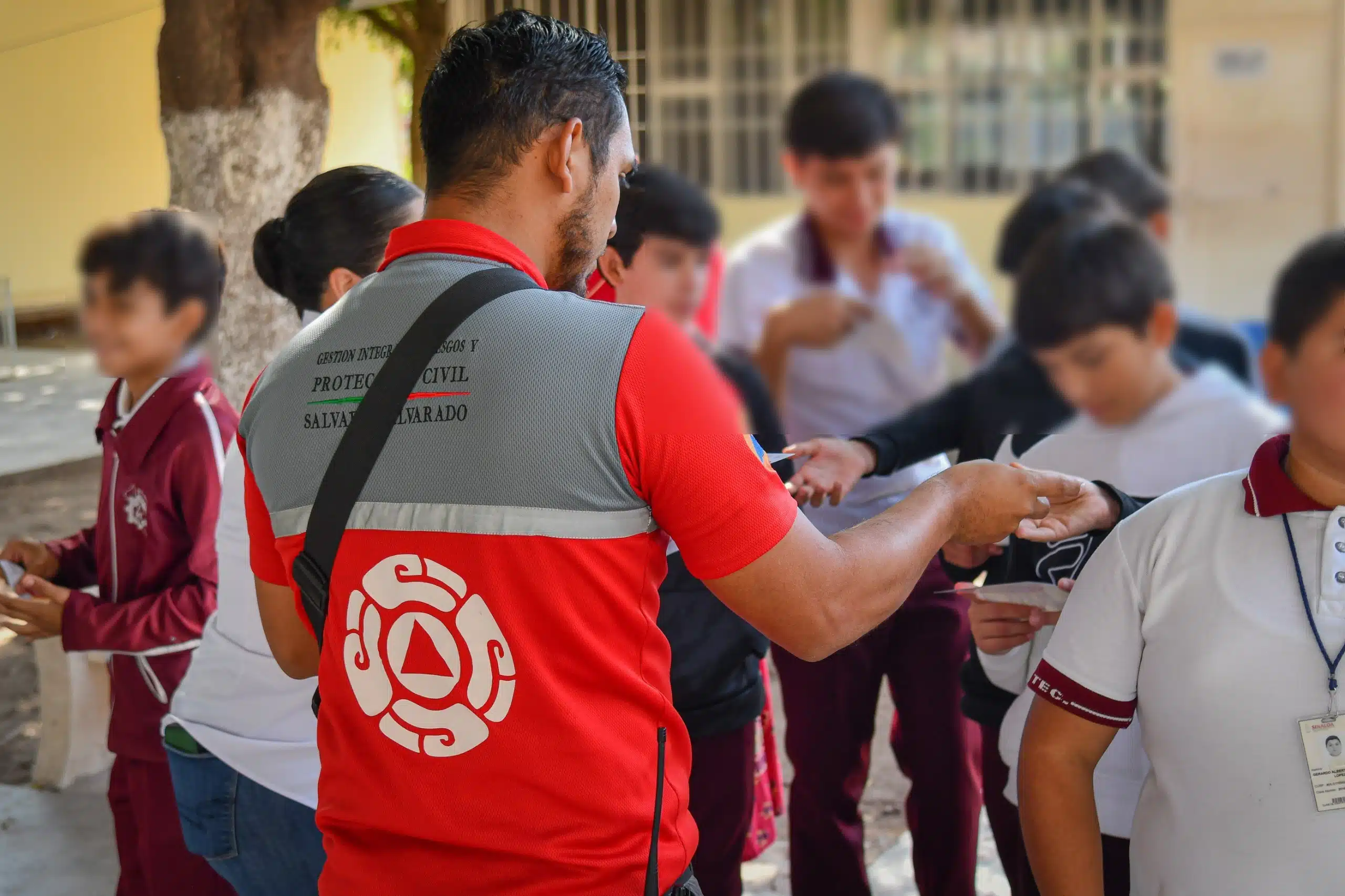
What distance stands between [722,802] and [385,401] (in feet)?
4.56

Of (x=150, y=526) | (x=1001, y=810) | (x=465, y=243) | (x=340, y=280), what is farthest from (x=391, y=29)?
(x=1001, y=810)

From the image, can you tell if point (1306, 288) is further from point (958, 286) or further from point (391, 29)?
point (391, 29)

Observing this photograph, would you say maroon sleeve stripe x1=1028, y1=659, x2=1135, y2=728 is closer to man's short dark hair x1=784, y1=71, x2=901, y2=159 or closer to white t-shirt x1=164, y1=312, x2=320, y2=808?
man's short dark hair x1=784, y1=71, x2=901, y2=159

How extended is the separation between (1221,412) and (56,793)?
12.5 ft

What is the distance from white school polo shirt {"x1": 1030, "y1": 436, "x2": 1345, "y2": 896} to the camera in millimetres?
1529

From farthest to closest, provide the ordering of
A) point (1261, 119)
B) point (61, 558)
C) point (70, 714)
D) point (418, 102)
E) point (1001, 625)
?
point (70, 714) → point (61, 558) → point (1001, 625) → point (418, 102) → point (1261, 119)

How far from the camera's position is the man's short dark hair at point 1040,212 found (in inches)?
34.8

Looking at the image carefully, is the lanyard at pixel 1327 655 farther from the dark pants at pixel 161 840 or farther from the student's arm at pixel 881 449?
the dark pants at pixel 161 840

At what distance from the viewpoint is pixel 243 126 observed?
13.0 ft

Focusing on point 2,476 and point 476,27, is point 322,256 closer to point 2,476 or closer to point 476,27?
→ point 476,27

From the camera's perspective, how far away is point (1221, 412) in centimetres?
108

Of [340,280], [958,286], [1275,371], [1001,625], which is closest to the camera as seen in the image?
[958,286]

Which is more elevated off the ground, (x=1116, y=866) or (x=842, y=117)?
(x=842, y=117)

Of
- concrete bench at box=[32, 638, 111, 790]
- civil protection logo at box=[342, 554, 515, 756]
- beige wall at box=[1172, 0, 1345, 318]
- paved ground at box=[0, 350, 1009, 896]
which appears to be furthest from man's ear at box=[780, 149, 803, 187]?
concrete bench at box=[32, 638, 111, 790]
